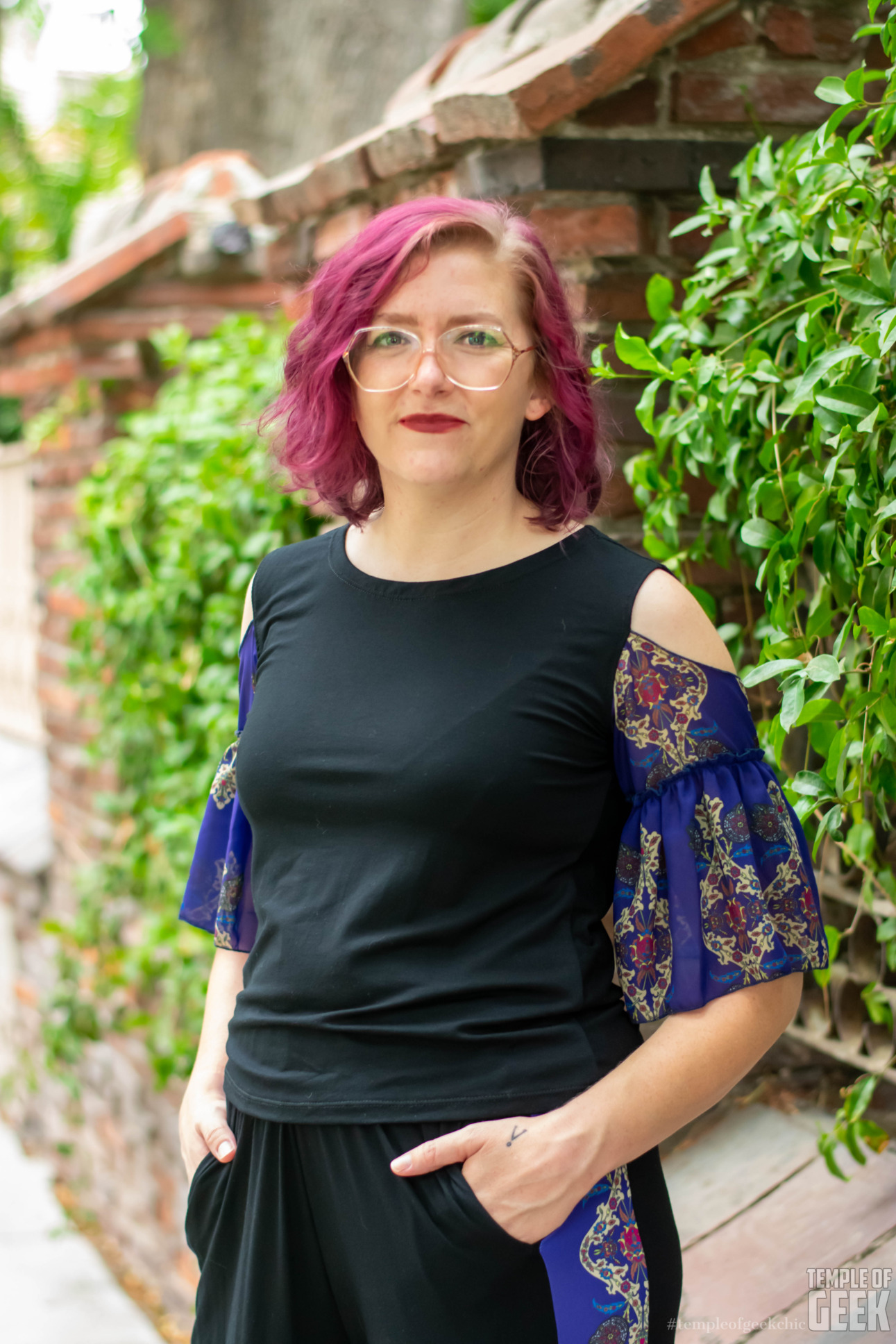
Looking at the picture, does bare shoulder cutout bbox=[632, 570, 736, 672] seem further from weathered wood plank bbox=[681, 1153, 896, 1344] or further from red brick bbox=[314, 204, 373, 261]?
red brick bbox=[314, 204, 373, 261]

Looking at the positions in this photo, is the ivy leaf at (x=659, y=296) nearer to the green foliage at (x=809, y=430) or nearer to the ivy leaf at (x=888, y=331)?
the green foliage at (x=809, y=430)

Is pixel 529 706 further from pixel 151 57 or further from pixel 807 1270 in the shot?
pixel 151 57

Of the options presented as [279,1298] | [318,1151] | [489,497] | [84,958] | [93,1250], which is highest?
[489,497]

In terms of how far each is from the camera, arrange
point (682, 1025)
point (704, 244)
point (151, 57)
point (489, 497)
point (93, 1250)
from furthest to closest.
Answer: point (151, 57) < point (93, 1250) < point (704, 244) < point (489, 497) < point (682, 1025)

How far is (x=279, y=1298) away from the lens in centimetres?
138

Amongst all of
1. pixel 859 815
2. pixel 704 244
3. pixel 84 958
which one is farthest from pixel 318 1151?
pixel 84 958

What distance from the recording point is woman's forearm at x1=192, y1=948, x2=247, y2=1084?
1618 mm

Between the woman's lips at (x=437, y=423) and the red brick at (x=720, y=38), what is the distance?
973 millimetres

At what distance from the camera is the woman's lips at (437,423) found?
1415 millimetres

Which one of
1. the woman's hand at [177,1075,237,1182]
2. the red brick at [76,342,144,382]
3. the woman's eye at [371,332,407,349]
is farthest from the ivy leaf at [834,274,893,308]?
the red brick at [76,342,144,382]

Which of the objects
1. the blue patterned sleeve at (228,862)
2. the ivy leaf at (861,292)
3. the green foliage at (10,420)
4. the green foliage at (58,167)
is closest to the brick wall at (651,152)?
the ivy leaf at (861,292)

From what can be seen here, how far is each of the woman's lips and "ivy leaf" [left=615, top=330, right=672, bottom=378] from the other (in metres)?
0.34

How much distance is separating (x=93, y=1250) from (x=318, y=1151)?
358cm

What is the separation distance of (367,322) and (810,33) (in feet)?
3.66
